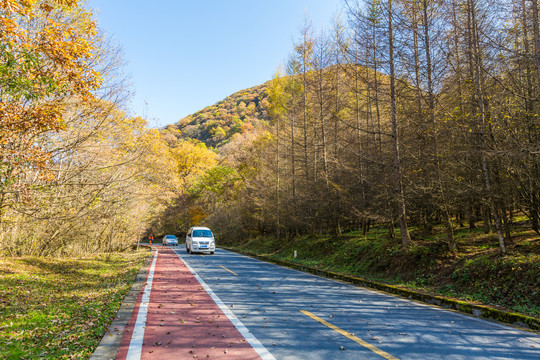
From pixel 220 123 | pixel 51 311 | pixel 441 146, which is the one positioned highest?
pixel 220 123

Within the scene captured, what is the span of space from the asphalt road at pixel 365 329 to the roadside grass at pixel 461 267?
1.30 m

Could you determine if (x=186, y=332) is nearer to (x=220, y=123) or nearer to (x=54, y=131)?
(x=54, y=131)

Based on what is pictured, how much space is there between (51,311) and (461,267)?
33.6 feet

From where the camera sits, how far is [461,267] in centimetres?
885

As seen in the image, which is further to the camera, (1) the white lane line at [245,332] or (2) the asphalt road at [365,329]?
(2) the asphalt road at [365,329]

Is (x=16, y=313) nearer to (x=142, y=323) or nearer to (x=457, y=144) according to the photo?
(x=142, y=323)

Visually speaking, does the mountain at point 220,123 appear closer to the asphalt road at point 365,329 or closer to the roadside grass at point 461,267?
the roadside grass at point 461,267

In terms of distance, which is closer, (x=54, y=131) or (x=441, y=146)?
(x=54, y=131)

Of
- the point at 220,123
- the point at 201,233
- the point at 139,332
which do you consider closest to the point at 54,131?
the point at 139,332

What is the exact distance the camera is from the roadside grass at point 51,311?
445cm

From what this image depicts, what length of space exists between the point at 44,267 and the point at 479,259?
1566cm

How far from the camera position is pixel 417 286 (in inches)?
360

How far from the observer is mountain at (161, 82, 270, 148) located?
82.4 m

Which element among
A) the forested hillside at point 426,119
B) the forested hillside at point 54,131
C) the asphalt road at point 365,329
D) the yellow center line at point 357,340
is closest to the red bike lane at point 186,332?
the asphalt road at point 365,329
